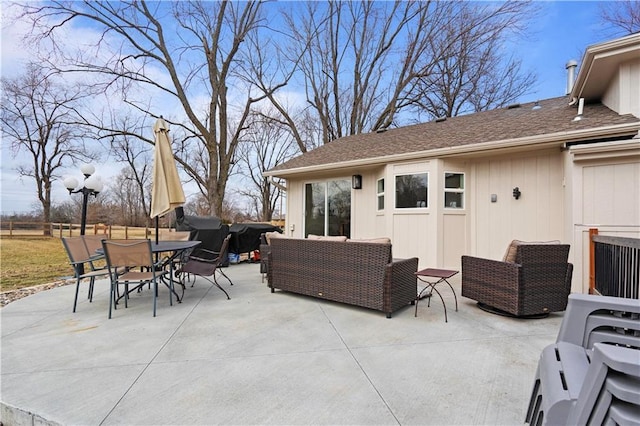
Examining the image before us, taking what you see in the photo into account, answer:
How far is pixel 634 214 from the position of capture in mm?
4387

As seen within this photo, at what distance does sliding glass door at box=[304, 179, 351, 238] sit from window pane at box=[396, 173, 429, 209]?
1733mm

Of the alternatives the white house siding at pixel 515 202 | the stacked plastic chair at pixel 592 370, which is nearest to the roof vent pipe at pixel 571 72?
the white house siding at pixel 515 202

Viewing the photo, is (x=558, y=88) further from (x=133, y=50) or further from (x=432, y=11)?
(x=133, y=50)

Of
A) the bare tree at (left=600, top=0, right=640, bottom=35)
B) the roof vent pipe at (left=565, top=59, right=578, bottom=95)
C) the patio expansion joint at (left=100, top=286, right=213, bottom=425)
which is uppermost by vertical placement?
the bare tree at (left=600, top=0, right=640, bottom=35)

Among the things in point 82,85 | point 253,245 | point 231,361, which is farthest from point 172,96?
Answer: point 231,361

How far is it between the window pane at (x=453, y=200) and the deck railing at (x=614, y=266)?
228cm

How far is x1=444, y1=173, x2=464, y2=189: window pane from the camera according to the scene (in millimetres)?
6352

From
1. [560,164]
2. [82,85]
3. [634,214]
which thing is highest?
[82,85]

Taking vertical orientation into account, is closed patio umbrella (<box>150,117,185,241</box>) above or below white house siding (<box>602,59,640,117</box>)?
below

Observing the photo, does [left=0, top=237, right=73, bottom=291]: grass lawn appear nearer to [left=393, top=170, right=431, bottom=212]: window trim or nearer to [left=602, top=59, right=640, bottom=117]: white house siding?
[left=393, top=170, right=431, bottom=212]: window trim

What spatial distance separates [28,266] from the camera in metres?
9.01

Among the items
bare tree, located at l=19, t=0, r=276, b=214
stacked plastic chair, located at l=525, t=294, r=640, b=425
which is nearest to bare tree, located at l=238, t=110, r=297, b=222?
bare tree, located at l=19, t=0, r=276, b=214

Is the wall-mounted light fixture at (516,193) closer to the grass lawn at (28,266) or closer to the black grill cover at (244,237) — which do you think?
the black grill cover at (244,237)

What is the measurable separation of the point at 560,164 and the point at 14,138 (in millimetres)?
25403
